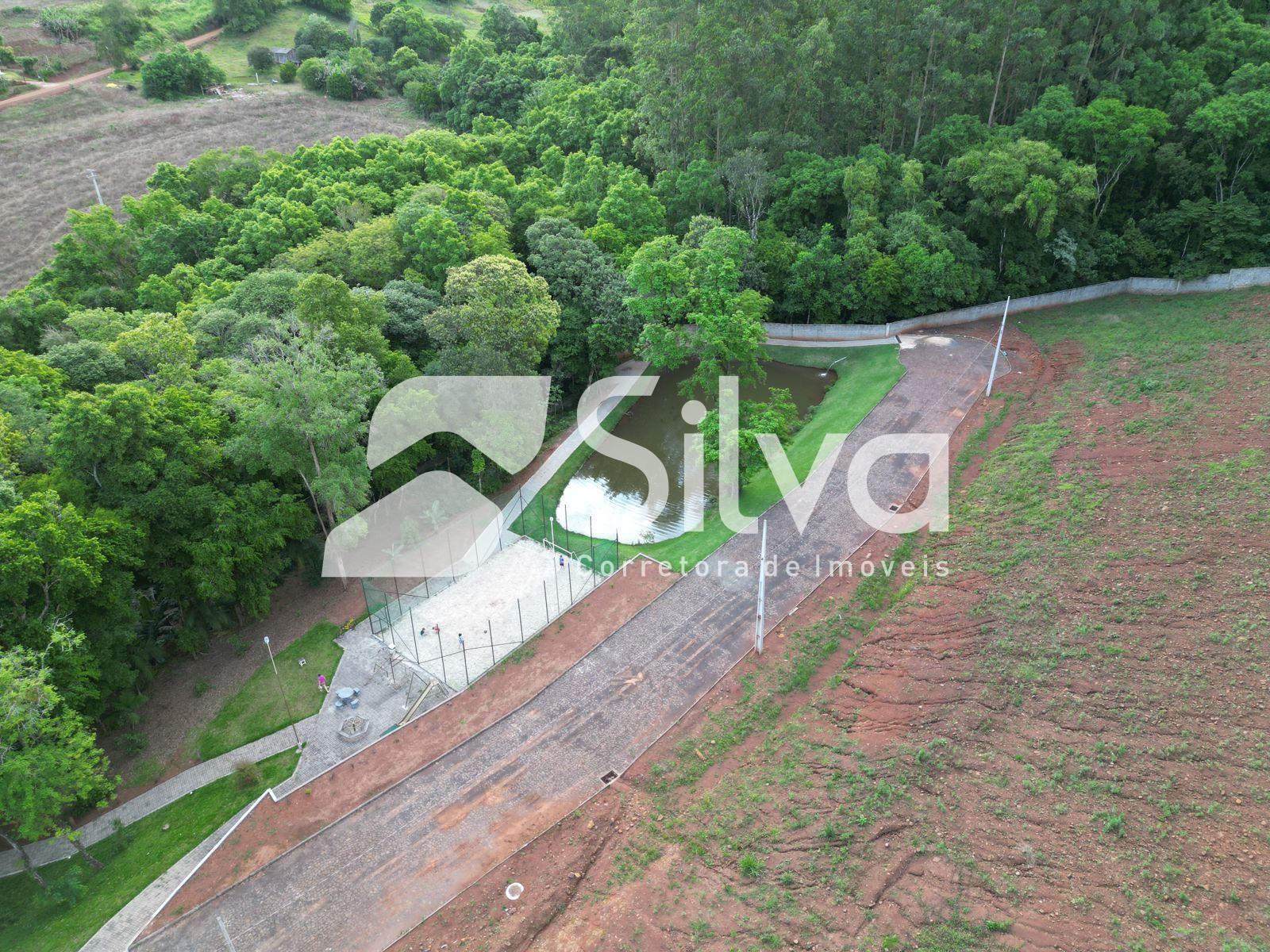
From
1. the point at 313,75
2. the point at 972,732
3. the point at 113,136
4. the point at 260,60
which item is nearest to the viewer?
the point at 972,732

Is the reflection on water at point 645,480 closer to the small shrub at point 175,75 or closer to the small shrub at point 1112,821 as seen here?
the small shrub at point 1112,821

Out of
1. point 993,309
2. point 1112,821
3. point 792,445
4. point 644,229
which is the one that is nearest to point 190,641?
point 792,445

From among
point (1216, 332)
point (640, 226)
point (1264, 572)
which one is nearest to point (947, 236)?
point (1216, 332)

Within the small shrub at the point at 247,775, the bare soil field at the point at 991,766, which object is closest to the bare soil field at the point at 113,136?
the small shrub at the point at 247,775

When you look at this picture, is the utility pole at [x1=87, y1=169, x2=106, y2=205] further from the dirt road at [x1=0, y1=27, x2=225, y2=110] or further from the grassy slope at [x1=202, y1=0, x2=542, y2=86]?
the grassy slope at [x1=202, y1=0, x2=542, y2=86]

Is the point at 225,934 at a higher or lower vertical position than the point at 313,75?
lower

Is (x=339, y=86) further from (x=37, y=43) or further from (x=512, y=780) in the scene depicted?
(x=512, y=780)

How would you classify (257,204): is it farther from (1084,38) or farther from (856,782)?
(1084,38)
